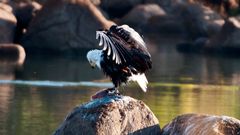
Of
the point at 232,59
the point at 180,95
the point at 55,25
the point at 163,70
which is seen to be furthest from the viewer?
the point at 232,59

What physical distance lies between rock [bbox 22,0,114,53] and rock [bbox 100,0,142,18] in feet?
57.4

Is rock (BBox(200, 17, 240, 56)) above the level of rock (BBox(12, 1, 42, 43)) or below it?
above

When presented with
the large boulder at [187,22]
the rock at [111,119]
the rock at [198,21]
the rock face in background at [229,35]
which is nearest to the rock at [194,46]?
the rock face in background at [229,35]

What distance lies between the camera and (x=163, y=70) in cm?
2722

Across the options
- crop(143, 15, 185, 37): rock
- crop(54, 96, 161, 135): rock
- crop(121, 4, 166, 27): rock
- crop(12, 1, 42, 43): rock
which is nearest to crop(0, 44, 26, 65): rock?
crop(12, 1, 42, 43): rock

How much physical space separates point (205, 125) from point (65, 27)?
21.1 meters

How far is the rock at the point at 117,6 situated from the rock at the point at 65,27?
17481mm

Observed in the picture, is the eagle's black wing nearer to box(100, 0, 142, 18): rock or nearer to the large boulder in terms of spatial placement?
the large boulder

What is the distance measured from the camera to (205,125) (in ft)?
35.1

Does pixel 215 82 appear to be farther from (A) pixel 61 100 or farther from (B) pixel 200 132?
(B) pixel 200 132

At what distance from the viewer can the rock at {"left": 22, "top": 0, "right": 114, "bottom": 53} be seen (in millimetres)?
31516

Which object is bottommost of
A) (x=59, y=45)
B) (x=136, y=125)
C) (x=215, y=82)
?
(x=59, y=45)

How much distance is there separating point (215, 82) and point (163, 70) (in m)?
3.68

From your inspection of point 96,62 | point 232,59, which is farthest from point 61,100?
point 232,59
